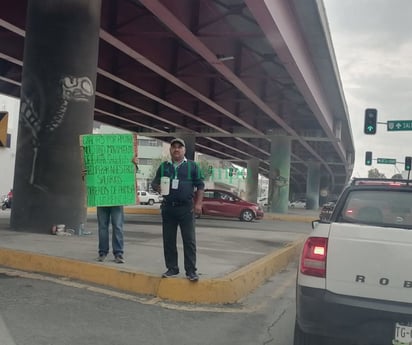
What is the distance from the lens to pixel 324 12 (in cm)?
1650

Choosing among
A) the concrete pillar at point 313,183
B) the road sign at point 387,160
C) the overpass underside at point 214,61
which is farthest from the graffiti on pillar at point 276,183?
the concrete pillar at point 313,183

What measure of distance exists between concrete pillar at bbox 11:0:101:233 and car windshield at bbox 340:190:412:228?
7.45 meters

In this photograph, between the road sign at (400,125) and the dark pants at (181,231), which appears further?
the road sign at (400,125)

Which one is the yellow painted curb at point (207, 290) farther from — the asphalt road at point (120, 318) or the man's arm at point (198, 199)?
the man's arm at point (198, 199)

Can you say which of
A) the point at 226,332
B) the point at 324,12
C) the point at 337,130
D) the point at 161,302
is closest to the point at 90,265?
the point at 161,302

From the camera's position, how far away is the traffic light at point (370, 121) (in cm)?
2647

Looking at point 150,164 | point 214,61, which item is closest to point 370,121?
point 214,61

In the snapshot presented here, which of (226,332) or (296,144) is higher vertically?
(296,144)

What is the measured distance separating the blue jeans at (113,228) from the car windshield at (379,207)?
13.3ft

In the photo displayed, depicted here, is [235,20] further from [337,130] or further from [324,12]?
[337,130]

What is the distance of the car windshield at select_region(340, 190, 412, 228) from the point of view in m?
4.62

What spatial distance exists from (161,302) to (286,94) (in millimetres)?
20099

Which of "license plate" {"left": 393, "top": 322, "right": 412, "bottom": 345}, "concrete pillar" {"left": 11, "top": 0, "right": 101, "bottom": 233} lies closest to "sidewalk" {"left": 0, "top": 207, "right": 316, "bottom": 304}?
"concrete pillar" {"left": 11, "top": 0, "right": 101, "bottom": 233}

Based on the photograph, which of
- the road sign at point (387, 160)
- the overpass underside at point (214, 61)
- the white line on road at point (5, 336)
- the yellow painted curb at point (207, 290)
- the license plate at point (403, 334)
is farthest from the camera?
the road sign at point (387, 160)
